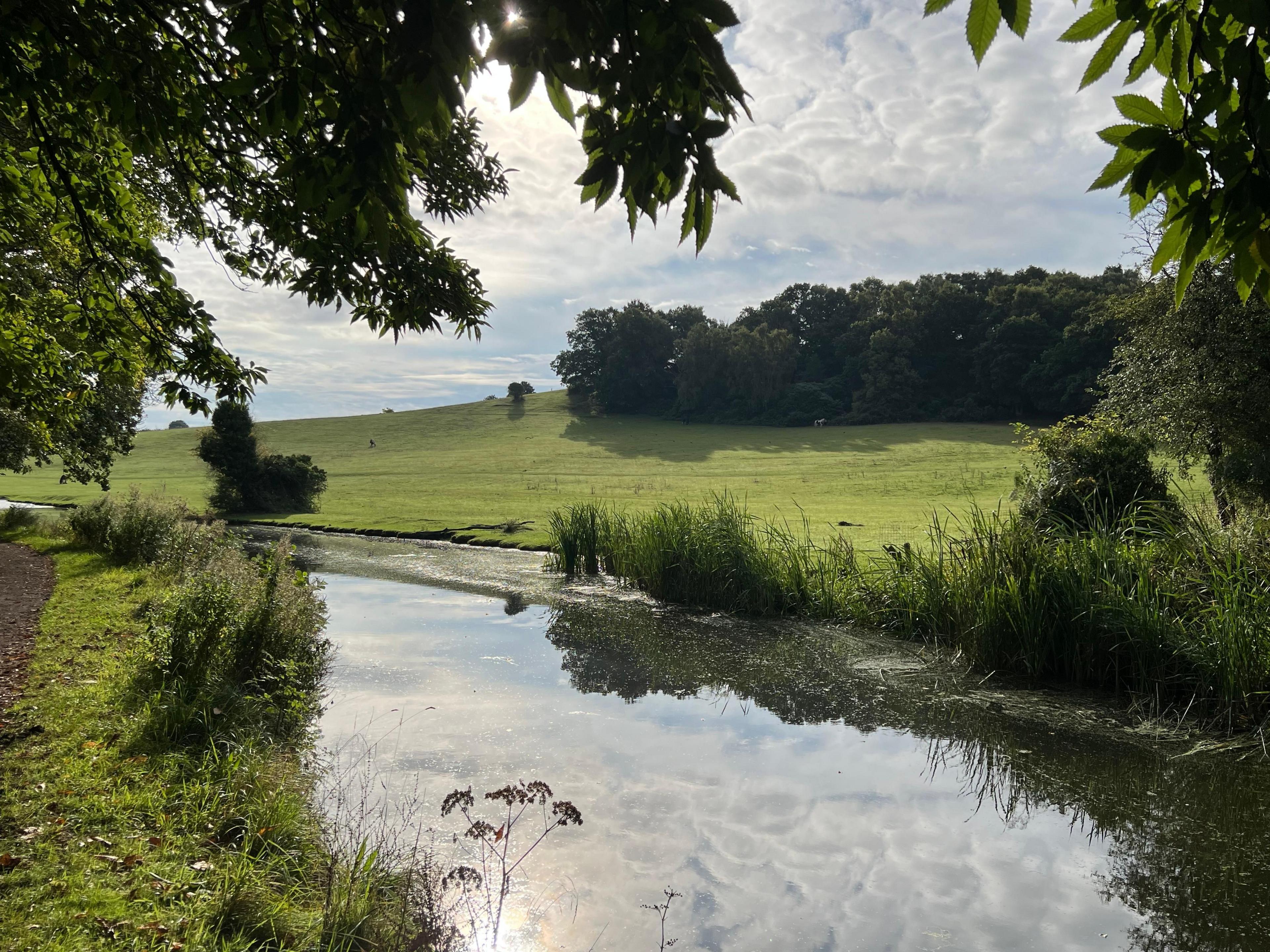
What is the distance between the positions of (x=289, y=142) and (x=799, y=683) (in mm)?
8204

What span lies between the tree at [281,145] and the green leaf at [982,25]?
0.69m

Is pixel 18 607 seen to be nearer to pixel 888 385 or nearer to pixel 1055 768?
pixel 1055 768

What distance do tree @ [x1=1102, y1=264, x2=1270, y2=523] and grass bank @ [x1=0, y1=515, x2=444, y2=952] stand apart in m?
16.6

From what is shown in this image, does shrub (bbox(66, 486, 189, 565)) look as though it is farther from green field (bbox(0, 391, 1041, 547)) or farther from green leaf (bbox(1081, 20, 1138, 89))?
green leaf (bbox(1081, 20, 1138, 89))

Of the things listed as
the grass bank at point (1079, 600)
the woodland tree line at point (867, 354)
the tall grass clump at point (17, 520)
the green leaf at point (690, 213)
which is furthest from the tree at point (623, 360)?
the green leaf at point (690, 213)

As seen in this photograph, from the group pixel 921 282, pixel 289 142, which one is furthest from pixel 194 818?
pixel 921 282

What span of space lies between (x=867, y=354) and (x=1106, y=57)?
7977 cm

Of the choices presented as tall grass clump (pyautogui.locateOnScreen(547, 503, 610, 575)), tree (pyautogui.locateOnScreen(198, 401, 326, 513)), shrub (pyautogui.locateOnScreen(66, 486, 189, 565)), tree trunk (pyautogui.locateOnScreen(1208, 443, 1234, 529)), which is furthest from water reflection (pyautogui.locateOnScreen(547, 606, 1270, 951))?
tree (pyautogui.locateOnScreen(198, 401, 326, 513))

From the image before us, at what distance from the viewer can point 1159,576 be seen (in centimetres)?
988

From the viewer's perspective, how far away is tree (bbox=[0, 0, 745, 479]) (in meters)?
2.51

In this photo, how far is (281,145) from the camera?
21.2 ft

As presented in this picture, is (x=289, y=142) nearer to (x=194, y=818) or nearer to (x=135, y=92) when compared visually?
(x=135, y=92)

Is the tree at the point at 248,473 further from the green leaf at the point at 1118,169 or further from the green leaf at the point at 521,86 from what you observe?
the green leaf at the point at 1118,169

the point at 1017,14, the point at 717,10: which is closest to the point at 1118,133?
the point at 1017,14
